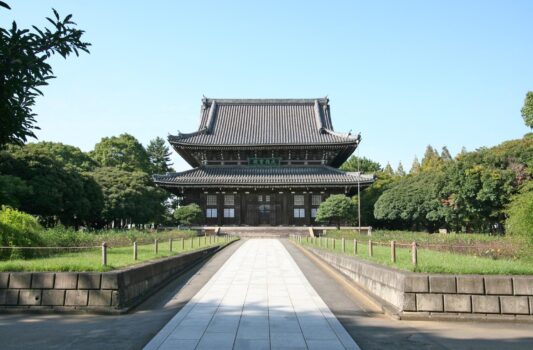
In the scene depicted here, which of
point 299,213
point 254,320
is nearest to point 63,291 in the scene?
point 254,320

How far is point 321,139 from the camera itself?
52406 millimetres

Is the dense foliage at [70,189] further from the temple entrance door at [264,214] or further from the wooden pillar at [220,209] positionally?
the temple entrance door at [264,214]

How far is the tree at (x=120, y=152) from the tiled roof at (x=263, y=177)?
19.9 metres

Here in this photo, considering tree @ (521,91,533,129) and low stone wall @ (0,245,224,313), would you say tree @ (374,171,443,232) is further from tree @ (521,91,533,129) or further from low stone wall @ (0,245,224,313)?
low stone wall @ (0,245,224,313)

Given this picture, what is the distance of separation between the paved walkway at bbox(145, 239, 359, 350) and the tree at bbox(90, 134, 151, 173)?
57880 mm

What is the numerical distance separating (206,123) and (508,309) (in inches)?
1994

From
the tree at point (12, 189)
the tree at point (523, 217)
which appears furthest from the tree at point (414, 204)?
the tree at point (12, 189)

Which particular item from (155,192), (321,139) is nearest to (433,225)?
(321,139)

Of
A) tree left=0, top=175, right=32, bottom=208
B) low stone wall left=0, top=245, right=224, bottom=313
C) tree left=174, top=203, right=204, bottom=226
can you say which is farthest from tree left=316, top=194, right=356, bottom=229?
low stone wall left=0, top=245, right=224, bottom=313

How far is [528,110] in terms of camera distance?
125 ft

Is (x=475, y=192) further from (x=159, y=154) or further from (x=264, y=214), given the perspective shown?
(x=159, y=154)

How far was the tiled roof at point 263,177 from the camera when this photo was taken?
47.8m

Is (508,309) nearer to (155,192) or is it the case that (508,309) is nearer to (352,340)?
(352,340)

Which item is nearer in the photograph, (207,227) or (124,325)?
(124,325)
